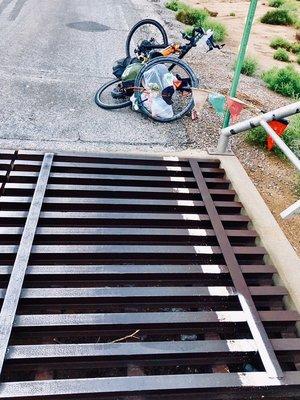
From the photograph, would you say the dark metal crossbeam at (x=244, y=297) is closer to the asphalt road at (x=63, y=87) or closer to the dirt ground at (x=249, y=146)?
the dirt ground at (x=249, y=146)

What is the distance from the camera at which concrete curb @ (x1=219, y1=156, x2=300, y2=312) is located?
8.62 ft

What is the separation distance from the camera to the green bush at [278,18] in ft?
48.3

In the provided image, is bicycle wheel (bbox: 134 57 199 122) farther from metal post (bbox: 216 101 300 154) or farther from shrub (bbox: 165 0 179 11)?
shrub (bbox: 165 0 179 11)

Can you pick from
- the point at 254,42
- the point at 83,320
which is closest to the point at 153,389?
the point at 83,320

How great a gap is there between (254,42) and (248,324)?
11.2 metres

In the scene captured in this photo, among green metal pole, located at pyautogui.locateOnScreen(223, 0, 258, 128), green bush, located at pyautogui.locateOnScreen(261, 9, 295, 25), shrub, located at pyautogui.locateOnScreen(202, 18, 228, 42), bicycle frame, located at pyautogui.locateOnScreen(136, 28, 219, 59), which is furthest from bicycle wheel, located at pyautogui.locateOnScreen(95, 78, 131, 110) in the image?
green bush, located at pyautogui.locateOnScreen(261, 9, 295, 25)

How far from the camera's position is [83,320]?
2.18 meters

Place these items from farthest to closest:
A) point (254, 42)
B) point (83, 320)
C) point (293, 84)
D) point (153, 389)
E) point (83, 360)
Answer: point (254, 42) < point (293, 84) < point (83, 320) < point (83, 360) < point (153, 389)

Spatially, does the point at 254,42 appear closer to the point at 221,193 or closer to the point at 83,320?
Answer: the point at 221,193

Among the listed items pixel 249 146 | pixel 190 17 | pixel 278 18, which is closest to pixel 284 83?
pixel 249 146

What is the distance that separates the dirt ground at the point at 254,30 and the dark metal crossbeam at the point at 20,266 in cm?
686

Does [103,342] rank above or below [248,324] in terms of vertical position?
below

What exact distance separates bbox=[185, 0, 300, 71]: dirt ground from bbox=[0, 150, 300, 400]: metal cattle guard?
6.56 m

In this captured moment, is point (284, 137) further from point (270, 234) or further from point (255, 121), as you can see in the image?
point (270, 234)
